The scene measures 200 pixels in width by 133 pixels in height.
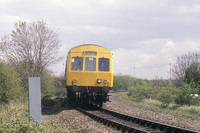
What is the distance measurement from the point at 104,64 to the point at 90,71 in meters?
0.88

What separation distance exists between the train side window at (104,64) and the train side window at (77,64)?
1.03 metres

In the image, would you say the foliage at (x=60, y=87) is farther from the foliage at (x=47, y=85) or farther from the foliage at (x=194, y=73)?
the foliage at (x=194, y=73)

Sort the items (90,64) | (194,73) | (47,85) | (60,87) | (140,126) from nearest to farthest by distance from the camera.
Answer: (140,126)
(90,64)
(47,85)
(194,73)
(60,87)

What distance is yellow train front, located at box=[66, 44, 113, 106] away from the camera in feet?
47.6

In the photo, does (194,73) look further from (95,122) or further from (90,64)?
(95,122)

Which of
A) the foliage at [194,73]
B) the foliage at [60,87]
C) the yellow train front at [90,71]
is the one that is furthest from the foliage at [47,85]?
the foliage at [194,73]

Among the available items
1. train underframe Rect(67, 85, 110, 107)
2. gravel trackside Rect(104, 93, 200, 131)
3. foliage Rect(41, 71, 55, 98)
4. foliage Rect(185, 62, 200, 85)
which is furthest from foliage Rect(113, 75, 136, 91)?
gravel trackside Rect(104, 93, 200, 131)

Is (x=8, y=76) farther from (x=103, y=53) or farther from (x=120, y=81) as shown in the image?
(x=120, y=81)

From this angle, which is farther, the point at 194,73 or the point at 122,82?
the point at 122,82

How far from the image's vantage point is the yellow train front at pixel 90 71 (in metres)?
14.5

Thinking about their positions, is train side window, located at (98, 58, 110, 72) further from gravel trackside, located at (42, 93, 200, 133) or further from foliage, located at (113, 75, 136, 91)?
foliage, located at (113, 75, 136, 91)

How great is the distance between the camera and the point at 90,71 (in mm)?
14680

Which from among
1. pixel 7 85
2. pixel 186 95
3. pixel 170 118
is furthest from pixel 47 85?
pixel 170 118

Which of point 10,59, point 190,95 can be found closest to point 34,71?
point 10,59
